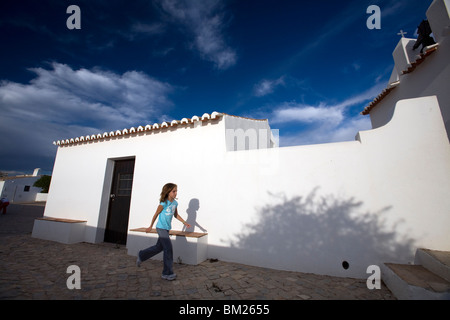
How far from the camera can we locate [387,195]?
145 inches

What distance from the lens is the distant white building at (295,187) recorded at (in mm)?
3578

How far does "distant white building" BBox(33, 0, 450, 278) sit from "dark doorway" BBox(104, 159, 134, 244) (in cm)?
4

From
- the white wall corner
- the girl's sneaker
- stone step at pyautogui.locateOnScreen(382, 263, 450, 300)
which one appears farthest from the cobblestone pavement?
the white wall corner

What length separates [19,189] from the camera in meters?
30.8

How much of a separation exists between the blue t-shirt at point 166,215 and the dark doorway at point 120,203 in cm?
363

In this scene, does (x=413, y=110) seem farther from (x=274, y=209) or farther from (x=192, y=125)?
(x=192, y=125)

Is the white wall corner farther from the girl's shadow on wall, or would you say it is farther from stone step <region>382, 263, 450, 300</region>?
the girl's shadow on wall

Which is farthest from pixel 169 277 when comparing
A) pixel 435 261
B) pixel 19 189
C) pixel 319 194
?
pixel 19 189

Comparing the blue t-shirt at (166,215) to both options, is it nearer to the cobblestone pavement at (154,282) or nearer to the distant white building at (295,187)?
the cobblestone pavement at (154,282)

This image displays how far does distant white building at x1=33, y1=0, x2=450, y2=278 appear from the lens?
3578mm
